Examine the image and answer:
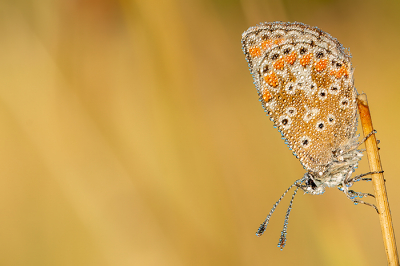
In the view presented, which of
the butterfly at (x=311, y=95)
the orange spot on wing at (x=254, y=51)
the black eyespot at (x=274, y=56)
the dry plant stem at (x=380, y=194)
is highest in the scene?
the orange spot on wing at (x=254, y=51)

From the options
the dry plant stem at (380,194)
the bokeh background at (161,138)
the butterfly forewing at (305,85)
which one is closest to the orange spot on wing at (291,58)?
the butterfly forewing at (305,85)

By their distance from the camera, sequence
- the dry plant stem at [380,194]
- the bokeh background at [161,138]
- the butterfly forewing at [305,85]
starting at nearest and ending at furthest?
the dry plant stem at [380,194]
the butterfly forewing at [305,85]
the bokeh background at [161,138]

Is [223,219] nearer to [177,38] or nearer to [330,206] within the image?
[330,206]

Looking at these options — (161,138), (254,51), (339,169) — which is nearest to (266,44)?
(254,51)

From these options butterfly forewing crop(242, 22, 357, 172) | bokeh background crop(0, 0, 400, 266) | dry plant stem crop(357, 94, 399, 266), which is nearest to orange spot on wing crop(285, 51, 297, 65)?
butterfly forewing crop(242, 22, 357, 172)

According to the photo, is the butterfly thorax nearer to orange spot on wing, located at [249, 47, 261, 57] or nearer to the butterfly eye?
the butterfly eye

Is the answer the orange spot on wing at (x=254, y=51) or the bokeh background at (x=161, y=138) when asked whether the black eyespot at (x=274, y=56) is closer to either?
the orange spot on wing at (x=254, y=51)

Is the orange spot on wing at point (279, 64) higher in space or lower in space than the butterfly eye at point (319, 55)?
higher
